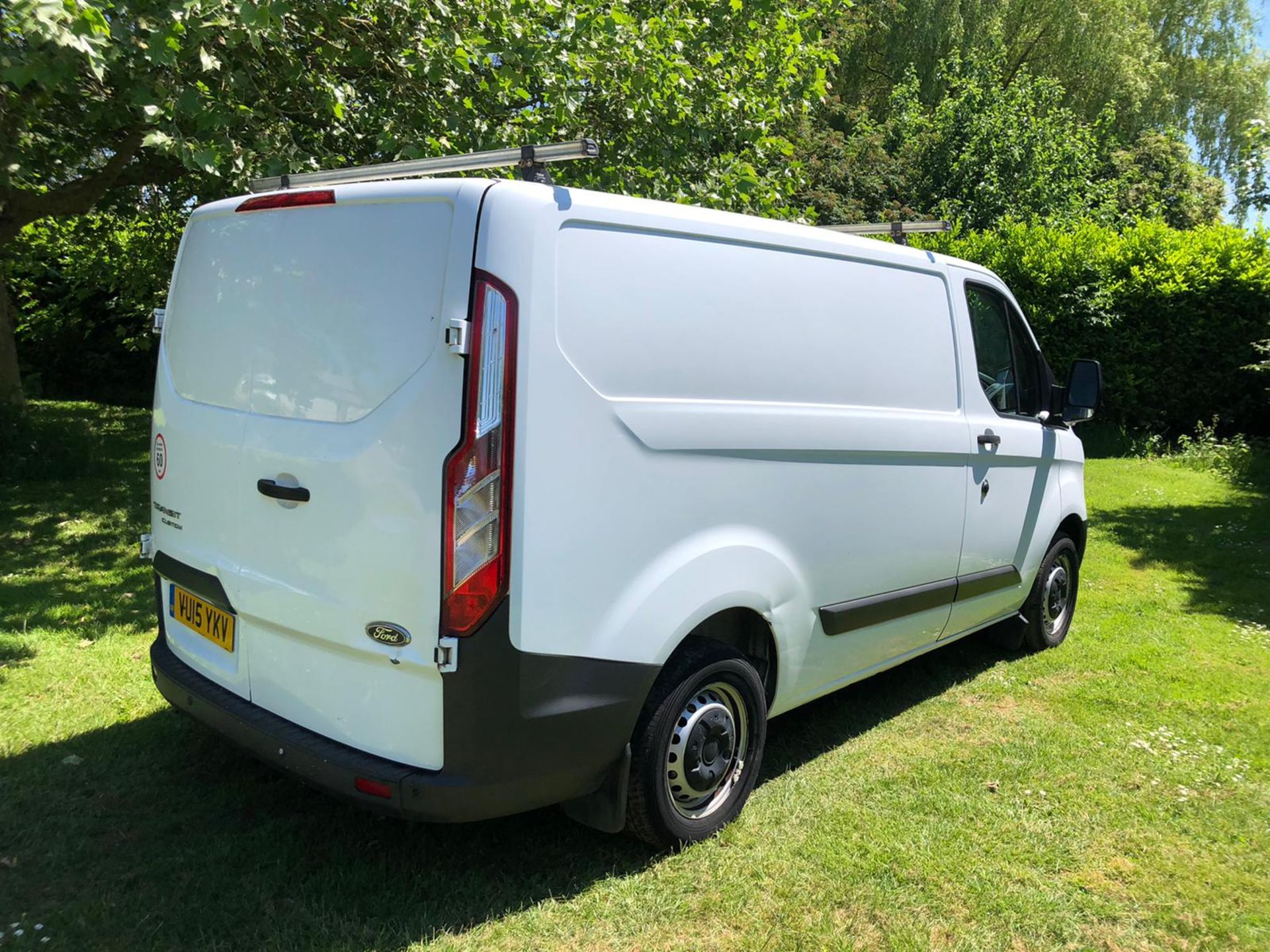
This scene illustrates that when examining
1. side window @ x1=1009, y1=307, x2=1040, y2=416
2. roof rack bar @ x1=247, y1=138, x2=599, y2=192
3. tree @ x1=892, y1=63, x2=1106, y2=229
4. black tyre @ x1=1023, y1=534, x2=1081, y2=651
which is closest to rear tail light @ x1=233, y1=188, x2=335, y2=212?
roof rack bar @ x1=247, y1=138, x2=599, y2=192

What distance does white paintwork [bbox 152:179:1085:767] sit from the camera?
8.44ft

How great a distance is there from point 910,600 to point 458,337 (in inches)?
97.1

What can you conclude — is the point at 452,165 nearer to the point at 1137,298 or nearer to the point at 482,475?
the point at 482,475

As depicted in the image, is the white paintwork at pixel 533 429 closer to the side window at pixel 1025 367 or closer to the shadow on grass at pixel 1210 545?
the side window at pixel 1025 367

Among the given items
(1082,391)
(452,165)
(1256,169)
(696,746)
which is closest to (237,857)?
(696,746)

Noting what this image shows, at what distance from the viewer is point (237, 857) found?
3.09 metres

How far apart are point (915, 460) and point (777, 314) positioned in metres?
1.06

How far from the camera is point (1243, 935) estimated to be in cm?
293

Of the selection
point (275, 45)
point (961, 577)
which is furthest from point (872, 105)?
point (961, 577)

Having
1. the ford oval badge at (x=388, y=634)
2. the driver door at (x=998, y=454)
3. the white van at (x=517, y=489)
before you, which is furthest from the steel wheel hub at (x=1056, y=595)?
the ford oval badge at (x=388, y=634)

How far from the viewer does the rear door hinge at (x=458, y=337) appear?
249 centimetres

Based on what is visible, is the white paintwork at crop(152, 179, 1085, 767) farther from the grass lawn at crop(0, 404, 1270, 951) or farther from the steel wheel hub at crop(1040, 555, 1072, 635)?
the steel wheel hub at crop(1040, 555, 1072, 635)

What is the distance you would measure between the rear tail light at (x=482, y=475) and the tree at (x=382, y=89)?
125 inches

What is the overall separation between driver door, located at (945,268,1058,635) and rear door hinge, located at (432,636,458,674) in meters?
A: 2.73
